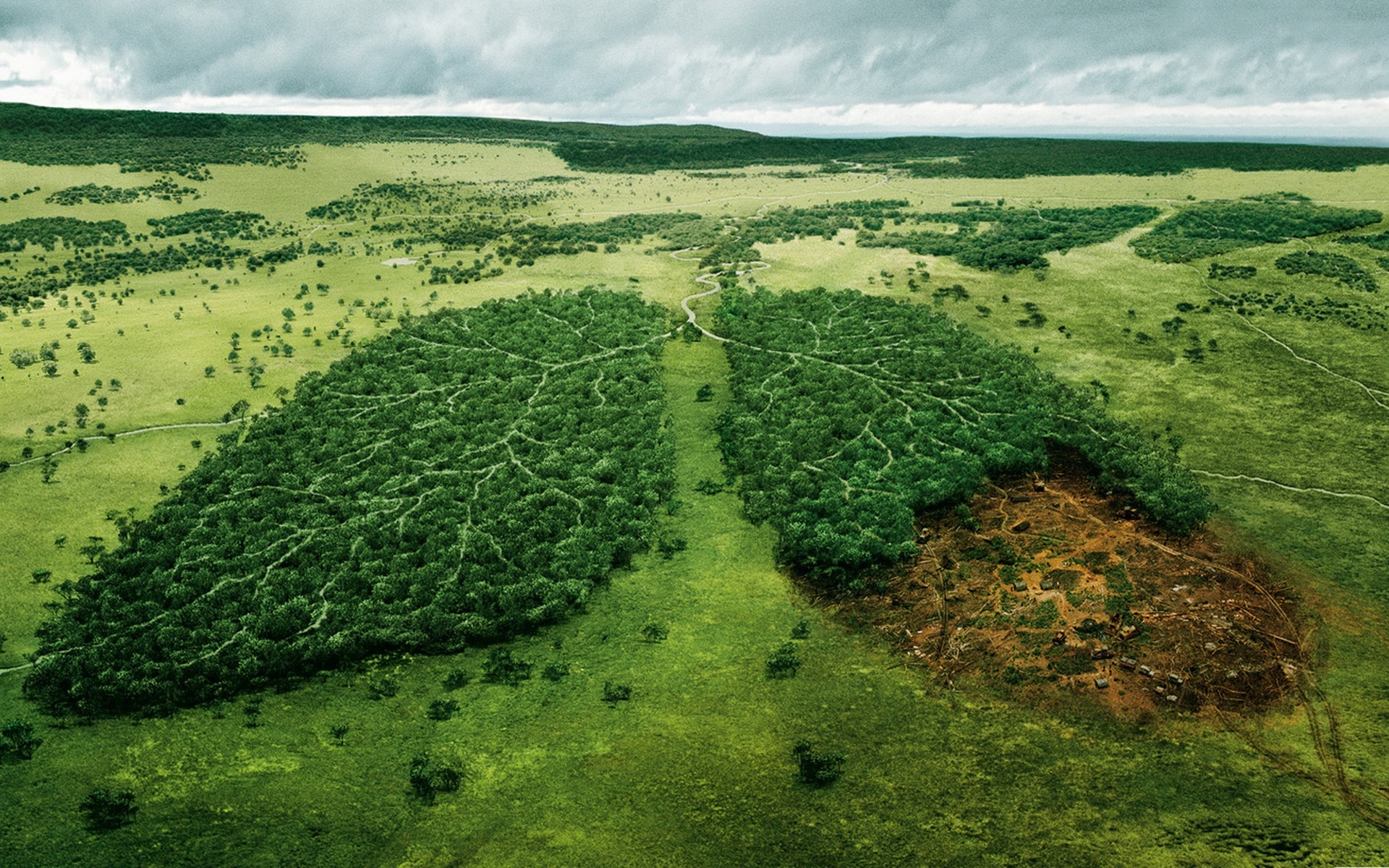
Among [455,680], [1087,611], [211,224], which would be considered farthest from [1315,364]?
[211,224]

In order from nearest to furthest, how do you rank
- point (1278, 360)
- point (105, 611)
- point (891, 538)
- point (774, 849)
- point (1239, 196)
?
point (774, 849), point (105, 611), point (891, 538), point (1278, 360), point (1239, 196)

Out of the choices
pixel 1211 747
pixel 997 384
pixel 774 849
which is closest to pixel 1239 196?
pixel 997 384

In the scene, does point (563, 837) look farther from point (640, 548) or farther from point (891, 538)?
point (891, 538)

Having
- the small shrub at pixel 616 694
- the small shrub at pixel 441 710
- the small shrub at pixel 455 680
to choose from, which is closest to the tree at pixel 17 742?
the small shrub at pixel 441 710

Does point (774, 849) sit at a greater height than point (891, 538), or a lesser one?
lesser

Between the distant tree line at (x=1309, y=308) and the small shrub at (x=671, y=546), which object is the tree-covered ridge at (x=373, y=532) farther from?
the distant tree line at (x=1309, y=308)

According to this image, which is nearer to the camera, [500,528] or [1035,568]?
[1035,568]

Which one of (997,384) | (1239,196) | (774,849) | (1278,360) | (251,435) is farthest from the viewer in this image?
(1239,196)

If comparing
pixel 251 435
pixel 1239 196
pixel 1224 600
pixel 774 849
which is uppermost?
pixel 1239 196
